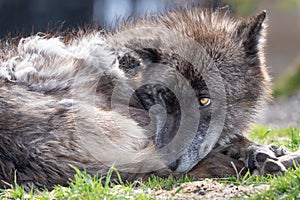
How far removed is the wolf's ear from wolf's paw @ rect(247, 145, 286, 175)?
1025 mm

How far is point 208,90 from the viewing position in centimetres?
471

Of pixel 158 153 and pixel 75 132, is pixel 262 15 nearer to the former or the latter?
pixel 158 153

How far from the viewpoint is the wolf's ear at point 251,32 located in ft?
17.0

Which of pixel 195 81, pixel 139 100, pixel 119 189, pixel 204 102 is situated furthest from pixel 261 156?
pixel 119 189

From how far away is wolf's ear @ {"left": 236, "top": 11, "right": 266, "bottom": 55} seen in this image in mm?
5180

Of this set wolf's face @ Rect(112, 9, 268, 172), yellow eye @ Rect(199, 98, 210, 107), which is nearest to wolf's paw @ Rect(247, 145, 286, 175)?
wolf's face @ Rect(112, 9, 268, 172)

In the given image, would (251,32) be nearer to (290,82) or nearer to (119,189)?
(119,189)

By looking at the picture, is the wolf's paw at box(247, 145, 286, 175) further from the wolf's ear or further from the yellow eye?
the wolf's ear

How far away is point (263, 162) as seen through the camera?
434cm

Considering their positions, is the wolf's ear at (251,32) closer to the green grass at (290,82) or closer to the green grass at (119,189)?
the green grass at (119,189)

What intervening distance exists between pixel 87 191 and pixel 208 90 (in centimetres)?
156

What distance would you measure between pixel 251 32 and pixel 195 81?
32.7 inches

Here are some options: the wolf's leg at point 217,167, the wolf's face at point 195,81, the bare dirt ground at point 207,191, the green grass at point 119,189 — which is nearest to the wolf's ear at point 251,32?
the wolf's face at point 195,81

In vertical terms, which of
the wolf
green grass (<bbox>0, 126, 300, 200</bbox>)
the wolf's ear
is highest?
the wolf's ear
